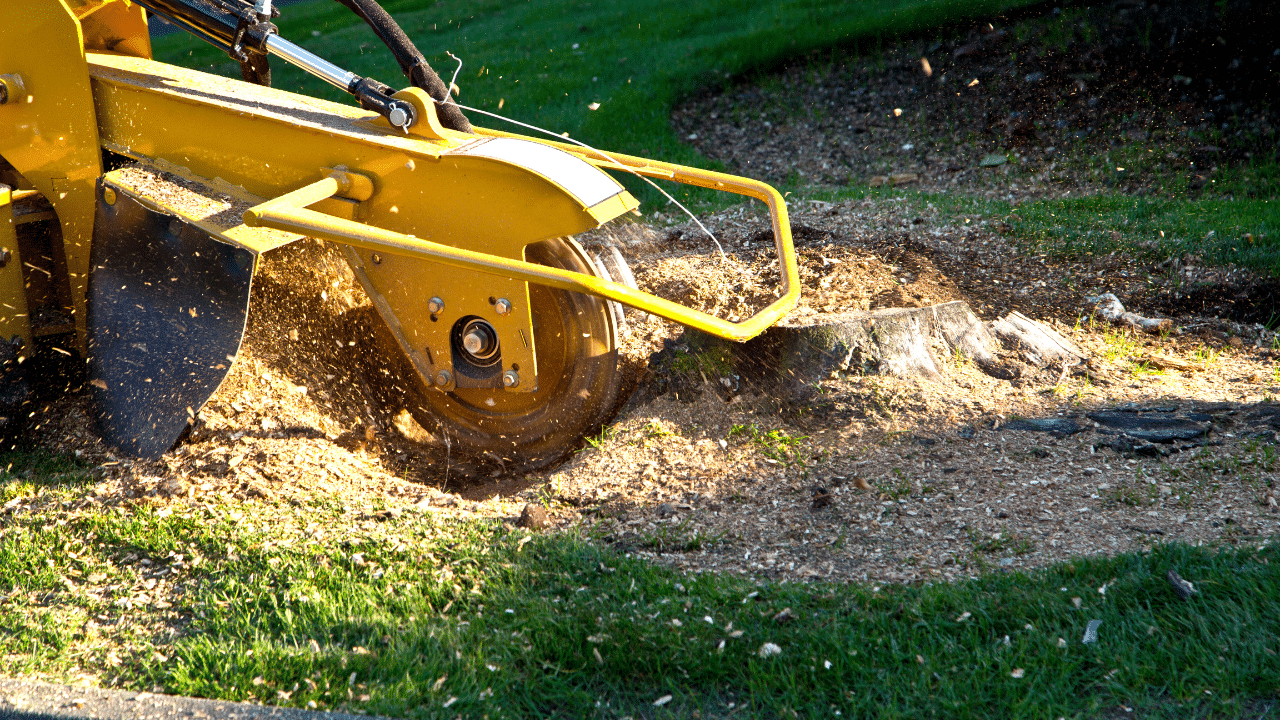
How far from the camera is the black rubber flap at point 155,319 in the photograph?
10.3ft

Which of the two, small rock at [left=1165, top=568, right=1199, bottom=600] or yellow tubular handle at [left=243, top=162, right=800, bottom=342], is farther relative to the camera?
yellow tubular handle at [left=243, top=162, right=800, bottom=342]

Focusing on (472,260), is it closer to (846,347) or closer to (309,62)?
(309,62)

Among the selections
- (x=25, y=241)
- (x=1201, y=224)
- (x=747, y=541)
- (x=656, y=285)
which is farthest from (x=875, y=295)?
(x=25, y=241)

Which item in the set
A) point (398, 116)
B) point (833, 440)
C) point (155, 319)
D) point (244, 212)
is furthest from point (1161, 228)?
point (155, 319)

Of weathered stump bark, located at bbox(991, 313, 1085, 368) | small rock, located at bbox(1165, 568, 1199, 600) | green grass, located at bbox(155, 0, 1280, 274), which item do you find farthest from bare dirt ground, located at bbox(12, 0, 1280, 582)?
green grass, located at bbox(155, 0, 1280, 274)

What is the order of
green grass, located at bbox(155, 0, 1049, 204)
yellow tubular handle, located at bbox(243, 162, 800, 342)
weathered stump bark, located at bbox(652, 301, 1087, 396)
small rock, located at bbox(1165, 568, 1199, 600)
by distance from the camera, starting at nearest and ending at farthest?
small rock, located at bbox(1165, 568, 1199, 600) < yellow tubular handle, located at bbox(243, 162, 800, 342) < weathered stump bark, located at bbox(652, 301, 1087, 396) < green grass, located at bbox(155, 0, 1049, 204)

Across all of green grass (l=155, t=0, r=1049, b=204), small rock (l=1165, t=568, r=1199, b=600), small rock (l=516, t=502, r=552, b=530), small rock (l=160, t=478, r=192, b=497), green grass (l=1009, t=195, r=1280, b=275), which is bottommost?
small rock (l=1165, t=568, r=1199, b=600)

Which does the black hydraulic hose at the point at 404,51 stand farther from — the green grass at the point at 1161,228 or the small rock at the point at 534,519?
the green grass at the point at 1161,228

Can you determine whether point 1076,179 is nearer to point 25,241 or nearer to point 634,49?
point 634,49

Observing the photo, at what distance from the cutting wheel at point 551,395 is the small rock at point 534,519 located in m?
0.53

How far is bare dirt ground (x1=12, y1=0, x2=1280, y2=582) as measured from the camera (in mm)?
2785

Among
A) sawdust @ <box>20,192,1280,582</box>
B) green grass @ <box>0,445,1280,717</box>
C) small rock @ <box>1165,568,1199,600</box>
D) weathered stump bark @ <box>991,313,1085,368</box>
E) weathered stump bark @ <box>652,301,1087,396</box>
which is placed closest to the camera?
green grass @ <box>0,445,1280,717</box>

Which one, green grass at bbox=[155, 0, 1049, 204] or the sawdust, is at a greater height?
green grass at bbox=[155, 0, 1049, 204]

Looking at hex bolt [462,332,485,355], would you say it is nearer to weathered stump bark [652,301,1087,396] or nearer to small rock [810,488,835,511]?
weathered stump bark [652,301,1087,396]
